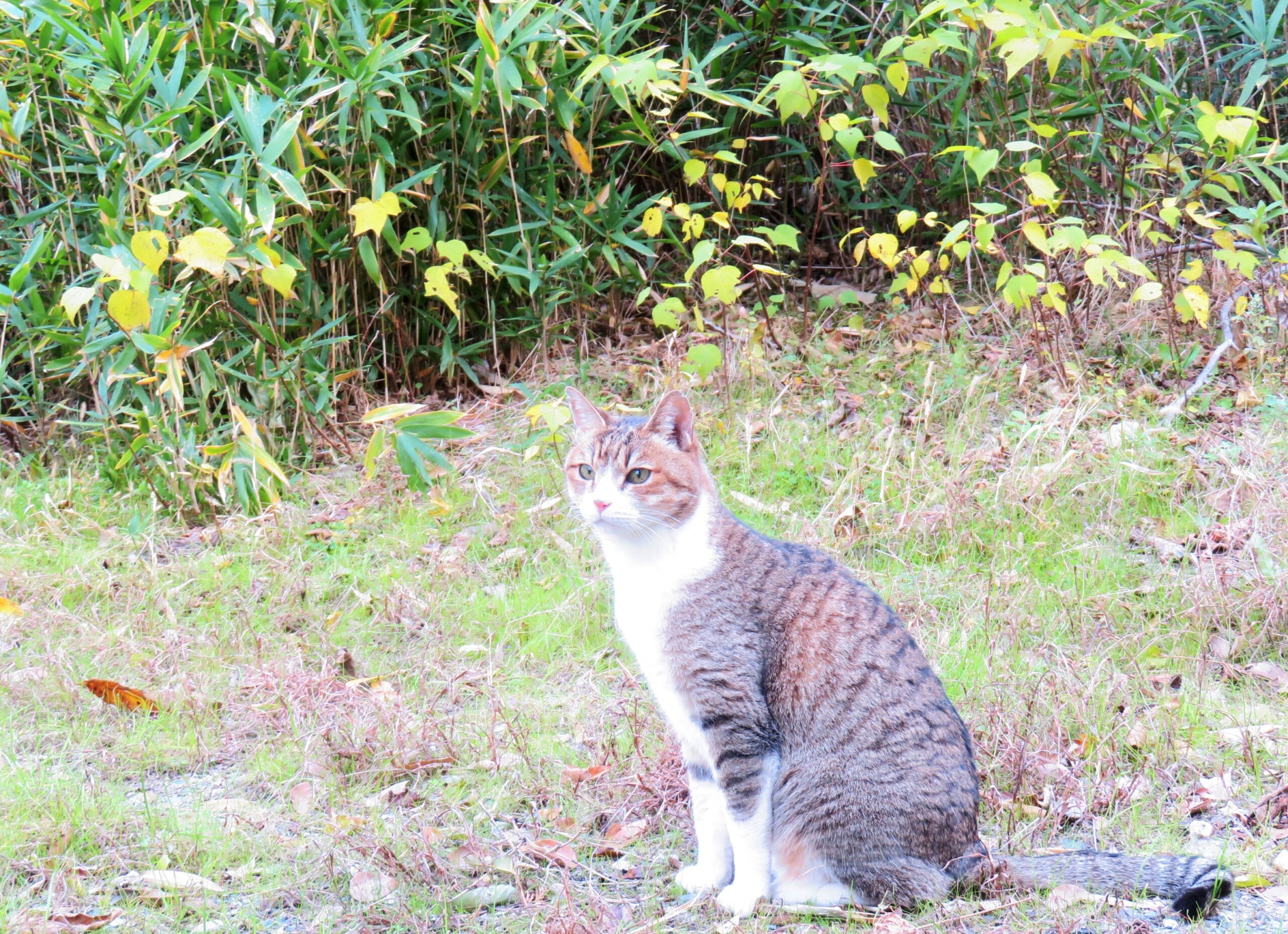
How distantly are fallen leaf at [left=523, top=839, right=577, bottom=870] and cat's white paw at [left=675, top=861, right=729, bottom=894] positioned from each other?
0.27m

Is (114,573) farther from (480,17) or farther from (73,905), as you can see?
(480,17)

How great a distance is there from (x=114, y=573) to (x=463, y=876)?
7.84ft

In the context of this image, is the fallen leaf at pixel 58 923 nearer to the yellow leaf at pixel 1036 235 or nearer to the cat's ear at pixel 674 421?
the cat's ear at pixel 674 421

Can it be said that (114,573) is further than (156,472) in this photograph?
No

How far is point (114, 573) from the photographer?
458 centimetres

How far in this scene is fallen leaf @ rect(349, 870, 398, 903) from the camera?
282 centimetres

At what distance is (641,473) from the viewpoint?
308cm

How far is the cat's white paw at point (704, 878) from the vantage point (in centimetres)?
287

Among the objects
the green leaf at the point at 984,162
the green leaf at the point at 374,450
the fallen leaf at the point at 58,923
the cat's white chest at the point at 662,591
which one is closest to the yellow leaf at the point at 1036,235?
the green leaf at the point at 984,162

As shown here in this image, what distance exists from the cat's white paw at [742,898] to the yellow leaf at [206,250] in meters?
2.75

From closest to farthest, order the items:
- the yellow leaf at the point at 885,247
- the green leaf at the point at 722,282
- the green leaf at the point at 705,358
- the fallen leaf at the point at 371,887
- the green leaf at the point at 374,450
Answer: the fallen leaf at the point at 371,887
the green leaf at the point at 374,450
the green leaf at the point at 722,282
the green leaf at the point at 705,358
the yellow leaf at the point at 885,247

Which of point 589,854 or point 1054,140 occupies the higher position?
point 1054,140

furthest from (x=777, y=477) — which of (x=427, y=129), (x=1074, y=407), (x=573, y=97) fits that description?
(x=427, y=129)

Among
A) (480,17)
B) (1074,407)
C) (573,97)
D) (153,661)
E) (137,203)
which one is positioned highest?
(480,17)
